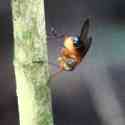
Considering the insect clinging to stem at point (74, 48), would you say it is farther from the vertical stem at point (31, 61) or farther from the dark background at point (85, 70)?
the dark background at point (85, 70)

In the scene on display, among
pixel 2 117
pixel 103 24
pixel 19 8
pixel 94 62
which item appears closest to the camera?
pixel 19 8

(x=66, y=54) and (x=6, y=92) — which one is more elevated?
(x=66, y=54)

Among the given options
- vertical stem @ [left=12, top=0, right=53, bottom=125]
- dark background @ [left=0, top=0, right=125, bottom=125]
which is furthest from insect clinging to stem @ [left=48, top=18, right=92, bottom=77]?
dark background @ [left=0, top=0, right=125, bottom=125]

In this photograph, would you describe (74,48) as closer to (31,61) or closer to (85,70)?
(31,61)

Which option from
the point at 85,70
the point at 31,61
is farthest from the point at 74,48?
the point at 85,70

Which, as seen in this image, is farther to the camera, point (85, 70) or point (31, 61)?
point (85, 70)

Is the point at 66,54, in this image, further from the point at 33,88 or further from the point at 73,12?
the point at 73,12

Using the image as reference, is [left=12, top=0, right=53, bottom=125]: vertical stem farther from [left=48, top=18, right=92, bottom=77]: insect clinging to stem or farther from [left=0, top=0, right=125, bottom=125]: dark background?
[left=0, top=0, right=125, bottom=125]: dark background

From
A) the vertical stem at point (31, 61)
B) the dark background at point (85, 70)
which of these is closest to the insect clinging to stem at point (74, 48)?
the vertical stem at point (31, 61)

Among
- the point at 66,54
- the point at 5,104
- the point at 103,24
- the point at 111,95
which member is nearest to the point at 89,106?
the point at 111,95
